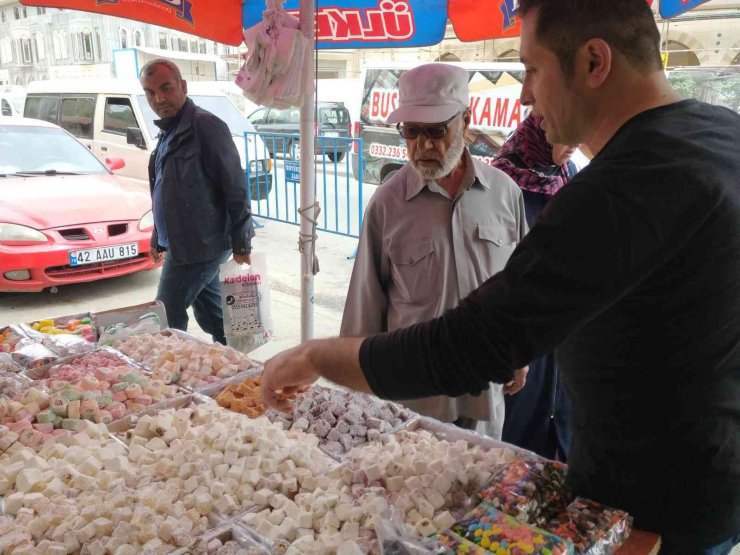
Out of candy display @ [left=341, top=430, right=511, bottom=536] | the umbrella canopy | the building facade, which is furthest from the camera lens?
the building facade

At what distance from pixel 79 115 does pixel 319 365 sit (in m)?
10.2

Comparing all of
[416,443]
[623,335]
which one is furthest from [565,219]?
[416,443]

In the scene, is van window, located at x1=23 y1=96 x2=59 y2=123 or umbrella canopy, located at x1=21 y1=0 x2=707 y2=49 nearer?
umbrella canopy, located at x1=21 y1=0 x2=707 y2=49

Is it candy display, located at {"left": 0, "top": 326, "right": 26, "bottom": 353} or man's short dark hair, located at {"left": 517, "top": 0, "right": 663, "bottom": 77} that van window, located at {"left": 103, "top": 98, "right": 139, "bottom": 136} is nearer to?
candy display, located at {"left": 0, "top": 326, "right": 26, "bottom": 353}

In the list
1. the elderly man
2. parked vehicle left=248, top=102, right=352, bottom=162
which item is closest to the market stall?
the elderly man

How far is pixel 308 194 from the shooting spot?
314cm

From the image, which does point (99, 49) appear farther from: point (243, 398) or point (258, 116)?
point (243, 398)

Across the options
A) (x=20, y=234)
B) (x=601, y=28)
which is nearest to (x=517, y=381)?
(x=601, y=28)

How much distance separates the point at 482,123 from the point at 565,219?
8.61 meters

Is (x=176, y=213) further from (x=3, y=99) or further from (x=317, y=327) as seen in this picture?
(x=3, y=99)

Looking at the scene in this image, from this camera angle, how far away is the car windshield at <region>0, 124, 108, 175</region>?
6.61 metres

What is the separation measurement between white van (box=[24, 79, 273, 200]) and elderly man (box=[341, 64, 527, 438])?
6710 millimetres

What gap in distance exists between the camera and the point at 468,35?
3.79 m

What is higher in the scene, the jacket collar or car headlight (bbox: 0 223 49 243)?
the jacket collar
